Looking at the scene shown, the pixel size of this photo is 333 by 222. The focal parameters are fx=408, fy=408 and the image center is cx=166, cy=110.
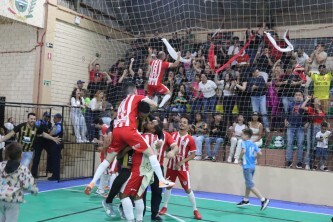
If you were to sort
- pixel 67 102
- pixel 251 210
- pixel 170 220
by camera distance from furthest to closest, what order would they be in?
pixel 67 102 → pixel 251 210 → pixel 170 220

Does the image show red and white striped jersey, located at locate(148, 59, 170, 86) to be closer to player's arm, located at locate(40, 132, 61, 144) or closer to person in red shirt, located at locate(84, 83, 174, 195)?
player's arm, located at locate(40, 132, 61, 144)

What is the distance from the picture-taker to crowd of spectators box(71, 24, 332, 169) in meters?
11.0

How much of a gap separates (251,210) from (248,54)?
626 centimetres

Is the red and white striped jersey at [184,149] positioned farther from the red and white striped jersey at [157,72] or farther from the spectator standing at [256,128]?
the spectator standing at [256,128]

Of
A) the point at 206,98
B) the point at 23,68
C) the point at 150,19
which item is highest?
the point at 150,19

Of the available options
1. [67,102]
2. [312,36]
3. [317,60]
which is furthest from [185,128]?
[312,36]

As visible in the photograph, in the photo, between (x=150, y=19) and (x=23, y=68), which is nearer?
(x=23, y=68)

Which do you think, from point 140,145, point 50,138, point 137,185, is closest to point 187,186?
point 137,185

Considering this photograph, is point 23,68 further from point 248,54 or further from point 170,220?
point 170,220

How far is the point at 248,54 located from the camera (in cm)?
1359

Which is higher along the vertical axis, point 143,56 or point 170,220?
point 143,56

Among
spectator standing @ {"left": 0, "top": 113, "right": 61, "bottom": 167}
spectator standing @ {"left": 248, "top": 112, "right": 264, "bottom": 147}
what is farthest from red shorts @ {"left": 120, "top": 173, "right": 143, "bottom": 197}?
spectator standing @ {"left": 248, "top": 112, "right": 264, "bottom": 147}

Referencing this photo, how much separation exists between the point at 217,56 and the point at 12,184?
10.3 m

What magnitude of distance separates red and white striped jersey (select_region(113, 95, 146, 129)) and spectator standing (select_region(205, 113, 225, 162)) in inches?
227
